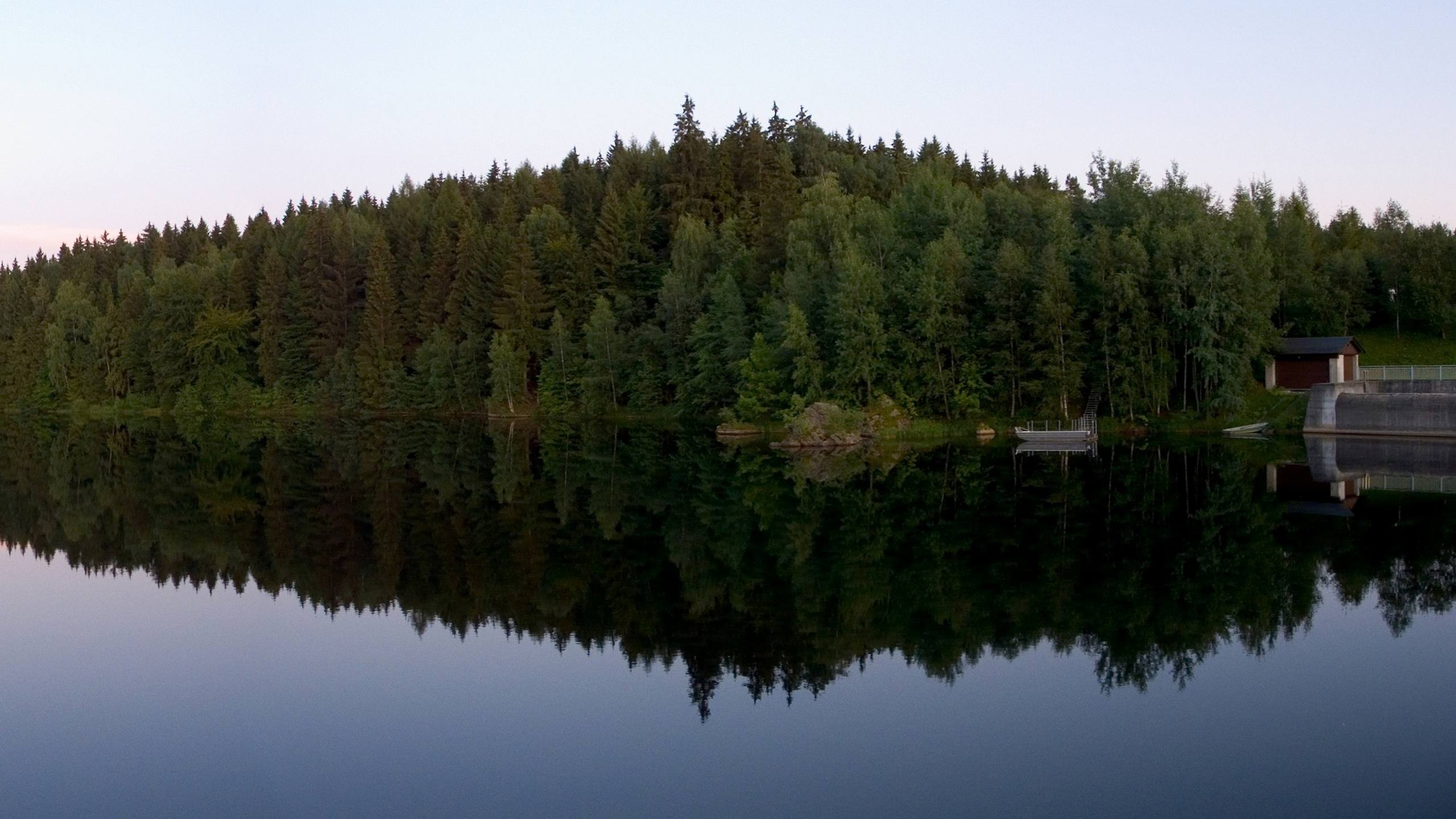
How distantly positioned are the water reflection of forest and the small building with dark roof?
16013mm

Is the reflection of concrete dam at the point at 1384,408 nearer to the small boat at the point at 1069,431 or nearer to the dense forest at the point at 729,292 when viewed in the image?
the dense forest at the point at 729,292

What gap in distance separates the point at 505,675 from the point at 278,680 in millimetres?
3267

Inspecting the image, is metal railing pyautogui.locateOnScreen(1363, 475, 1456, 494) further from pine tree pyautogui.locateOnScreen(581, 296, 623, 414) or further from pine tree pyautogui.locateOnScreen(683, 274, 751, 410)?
pine tree pyautogui.locateOnScreen(581, 296, 623, 414)

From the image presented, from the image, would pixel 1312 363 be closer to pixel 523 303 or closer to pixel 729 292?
pixel 729 292

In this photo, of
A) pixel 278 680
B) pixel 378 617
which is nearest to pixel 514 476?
pixel 378 617

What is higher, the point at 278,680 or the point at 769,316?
the point at 769,316

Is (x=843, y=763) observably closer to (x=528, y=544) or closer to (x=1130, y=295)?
(x=528, y=544)

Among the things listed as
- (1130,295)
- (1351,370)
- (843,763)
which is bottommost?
(843,763)

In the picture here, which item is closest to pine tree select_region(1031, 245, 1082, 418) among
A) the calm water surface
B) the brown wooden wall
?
the brown wooden wall

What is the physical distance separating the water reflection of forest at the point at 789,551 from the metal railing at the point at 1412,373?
12.8m

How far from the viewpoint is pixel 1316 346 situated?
188ft

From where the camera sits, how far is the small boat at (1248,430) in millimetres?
54844

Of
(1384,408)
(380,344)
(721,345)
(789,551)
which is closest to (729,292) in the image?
(721,345)

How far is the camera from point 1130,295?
5519 centimetres
